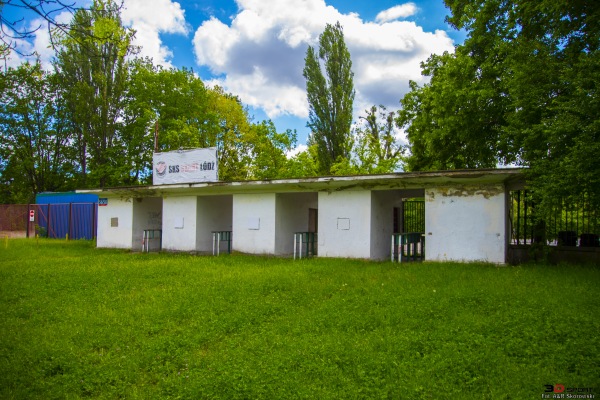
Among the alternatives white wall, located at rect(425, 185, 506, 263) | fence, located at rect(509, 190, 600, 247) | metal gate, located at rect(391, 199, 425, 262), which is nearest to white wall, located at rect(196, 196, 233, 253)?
metal gate, located at rect(391, 199, 425, 262)

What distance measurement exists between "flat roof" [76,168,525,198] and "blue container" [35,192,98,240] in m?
10.2

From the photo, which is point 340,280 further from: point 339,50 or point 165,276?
point 339,50

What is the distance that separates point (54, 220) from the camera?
28.4m

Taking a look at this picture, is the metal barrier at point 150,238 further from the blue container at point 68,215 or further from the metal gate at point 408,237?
the metal gate at point 408,237

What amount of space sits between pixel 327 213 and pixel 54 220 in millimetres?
21754

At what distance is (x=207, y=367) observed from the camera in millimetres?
5578

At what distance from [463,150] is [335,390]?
14.7 m

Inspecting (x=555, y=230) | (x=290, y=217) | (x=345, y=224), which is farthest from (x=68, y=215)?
(x=555, y=230)

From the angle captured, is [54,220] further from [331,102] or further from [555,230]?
[555,230]

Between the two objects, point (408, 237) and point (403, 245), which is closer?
point (403, 245)

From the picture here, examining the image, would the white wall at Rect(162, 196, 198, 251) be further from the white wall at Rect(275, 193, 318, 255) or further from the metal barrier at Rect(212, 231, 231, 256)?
the white wall at Rect(275, 193, 318, 255)

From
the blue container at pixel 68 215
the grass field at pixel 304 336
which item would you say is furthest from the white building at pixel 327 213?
the blue container at pixel 68 215

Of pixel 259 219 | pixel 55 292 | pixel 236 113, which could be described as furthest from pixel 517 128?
pixel 236 113

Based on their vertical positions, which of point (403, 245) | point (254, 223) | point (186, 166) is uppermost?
point (186, 166)
